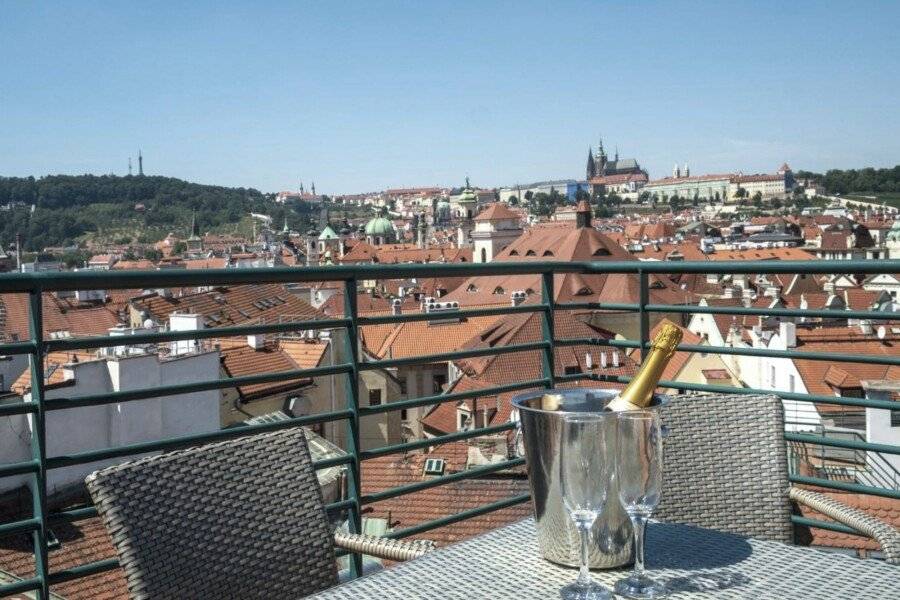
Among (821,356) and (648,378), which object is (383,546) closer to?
(648,378)

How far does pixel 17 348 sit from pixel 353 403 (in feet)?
3.34

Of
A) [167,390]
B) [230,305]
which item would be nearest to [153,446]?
[167,390]

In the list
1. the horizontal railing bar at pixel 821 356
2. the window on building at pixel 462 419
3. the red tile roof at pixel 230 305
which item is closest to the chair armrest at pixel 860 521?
the horizontal railing bar at pixel 821 356

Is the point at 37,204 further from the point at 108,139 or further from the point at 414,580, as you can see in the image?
the point at 414,580

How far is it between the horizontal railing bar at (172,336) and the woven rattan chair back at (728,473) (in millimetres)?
973

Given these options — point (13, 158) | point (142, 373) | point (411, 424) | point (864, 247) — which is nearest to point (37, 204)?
point (13, 158)

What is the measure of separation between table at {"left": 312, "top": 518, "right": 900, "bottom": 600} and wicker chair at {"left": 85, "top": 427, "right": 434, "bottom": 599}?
20 cm

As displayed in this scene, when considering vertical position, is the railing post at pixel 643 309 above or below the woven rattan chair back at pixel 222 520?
above

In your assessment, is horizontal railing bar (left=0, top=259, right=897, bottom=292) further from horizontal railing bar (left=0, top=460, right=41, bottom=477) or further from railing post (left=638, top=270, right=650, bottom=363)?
horizontal railing bar (left=0, top=460, right=41, bottom=477)

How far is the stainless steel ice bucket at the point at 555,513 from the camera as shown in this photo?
1.36 m

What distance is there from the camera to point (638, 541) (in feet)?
4.45

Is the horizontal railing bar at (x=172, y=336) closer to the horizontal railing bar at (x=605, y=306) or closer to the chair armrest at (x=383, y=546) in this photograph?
the chair armrest at (x=383, y=546)

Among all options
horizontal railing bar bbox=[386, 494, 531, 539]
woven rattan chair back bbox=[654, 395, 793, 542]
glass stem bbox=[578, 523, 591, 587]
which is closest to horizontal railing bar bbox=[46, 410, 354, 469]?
horizontal railing bar bbox=[386, 494, 531, 539]

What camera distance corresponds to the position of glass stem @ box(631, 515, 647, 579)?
4.41ft
